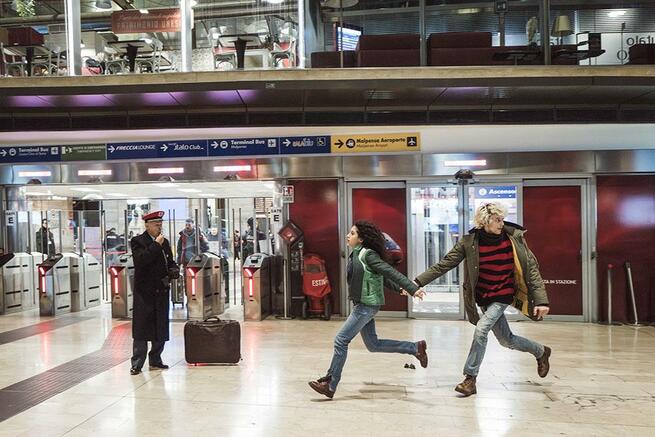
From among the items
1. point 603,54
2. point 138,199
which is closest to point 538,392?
point 603,54

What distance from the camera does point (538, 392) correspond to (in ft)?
16.1

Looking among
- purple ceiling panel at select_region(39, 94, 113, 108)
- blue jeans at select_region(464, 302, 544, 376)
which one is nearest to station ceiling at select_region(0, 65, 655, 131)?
purple ceiling panel at select_region(39, 94, 113, 108)

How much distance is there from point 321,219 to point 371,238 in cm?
440

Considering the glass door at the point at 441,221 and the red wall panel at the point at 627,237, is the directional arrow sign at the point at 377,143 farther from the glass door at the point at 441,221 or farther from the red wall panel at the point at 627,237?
the red wall panel at the point at 627,237

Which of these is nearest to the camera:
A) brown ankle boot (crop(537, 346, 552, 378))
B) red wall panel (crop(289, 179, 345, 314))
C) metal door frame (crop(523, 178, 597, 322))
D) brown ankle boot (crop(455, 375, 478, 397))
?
brown ankle boot (crop(455, 375, 478, 397))

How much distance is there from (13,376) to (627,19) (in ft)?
37.7

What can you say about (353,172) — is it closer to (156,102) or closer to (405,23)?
(156,102)

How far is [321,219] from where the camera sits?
902 centimetres

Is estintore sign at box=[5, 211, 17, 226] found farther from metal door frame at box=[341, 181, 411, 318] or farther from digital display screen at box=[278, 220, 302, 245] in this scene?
metal door frame at box=[341, 181, 411, 318]

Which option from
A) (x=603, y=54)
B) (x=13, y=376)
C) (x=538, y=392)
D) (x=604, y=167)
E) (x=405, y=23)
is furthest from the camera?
(x=405, y=23)

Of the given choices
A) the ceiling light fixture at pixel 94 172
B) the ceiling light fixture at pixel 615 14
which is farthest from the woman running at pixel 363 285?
the ceiling light fixture at pixel 615 14

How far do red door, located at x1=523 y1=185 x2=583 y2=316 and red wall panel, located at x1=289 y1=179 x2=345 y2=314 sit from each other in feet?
10.3

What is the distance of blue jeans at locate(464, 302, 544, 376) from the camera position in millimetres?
4609

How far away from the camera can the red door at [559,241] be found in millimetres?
8531
